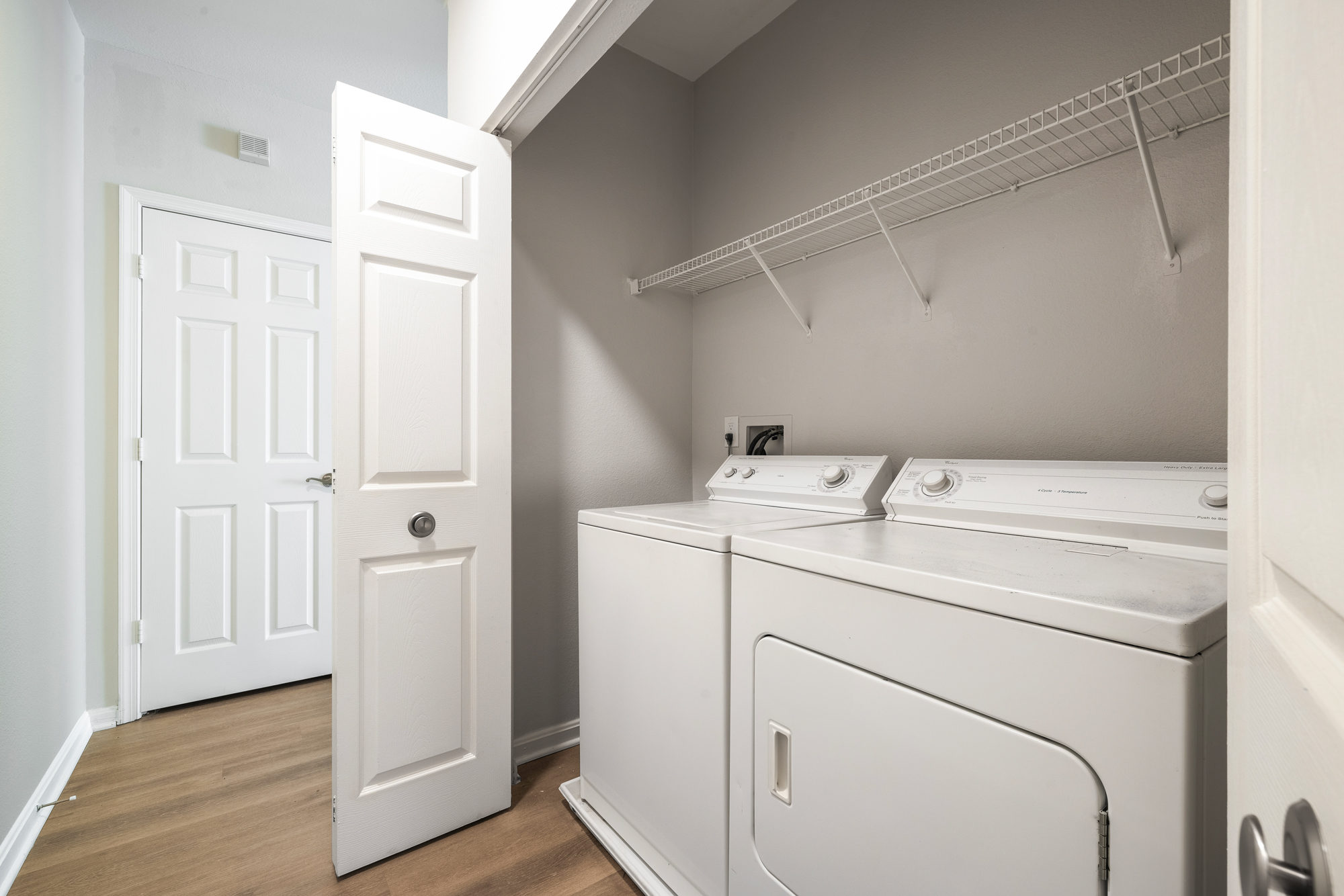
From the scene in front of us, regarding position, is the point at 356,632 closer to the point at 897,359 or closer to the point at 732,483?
the point at 732,483

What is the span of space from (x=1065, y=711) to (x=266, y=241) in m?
3.21

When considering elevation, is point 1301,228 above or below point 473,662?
above

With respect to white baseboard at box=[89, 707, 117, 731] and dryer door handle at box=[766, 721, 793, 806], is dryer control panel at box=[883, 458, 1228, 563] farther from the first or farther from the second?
white baseboard at box=[89, 707, 117, 731]

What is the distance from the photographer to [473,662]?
170cm

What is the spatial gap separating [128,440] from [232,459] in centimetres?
34

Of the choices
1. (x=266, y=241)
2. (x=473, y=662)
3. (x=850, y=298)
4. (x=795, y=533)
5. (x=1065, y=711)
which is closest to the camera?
(x=1065, y=711)

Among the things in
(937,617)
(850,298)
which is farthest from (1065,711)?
(850,298)

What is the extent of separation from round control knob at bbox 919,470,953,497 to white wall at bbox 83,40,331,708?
2913 millimetres

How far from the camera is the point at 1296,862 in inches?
9.4

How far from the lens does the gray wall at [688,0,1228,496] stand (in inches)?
49.4

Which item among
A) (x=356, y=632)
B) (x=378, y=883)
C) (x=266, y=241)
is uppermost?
(x=266, y=241)

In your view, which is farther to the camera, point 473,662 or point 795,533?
point 473,662

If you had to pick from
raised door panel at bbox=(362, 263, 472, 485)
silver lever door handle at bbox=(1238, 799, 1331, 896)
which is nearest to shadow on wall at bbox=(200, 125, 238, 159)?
raised door panel at bbox=(362, 263, 472, 485)

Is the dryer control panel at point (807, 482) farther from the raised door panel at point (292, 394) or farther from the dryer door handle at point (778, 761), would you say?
the raised door panel at point (292, 394)
